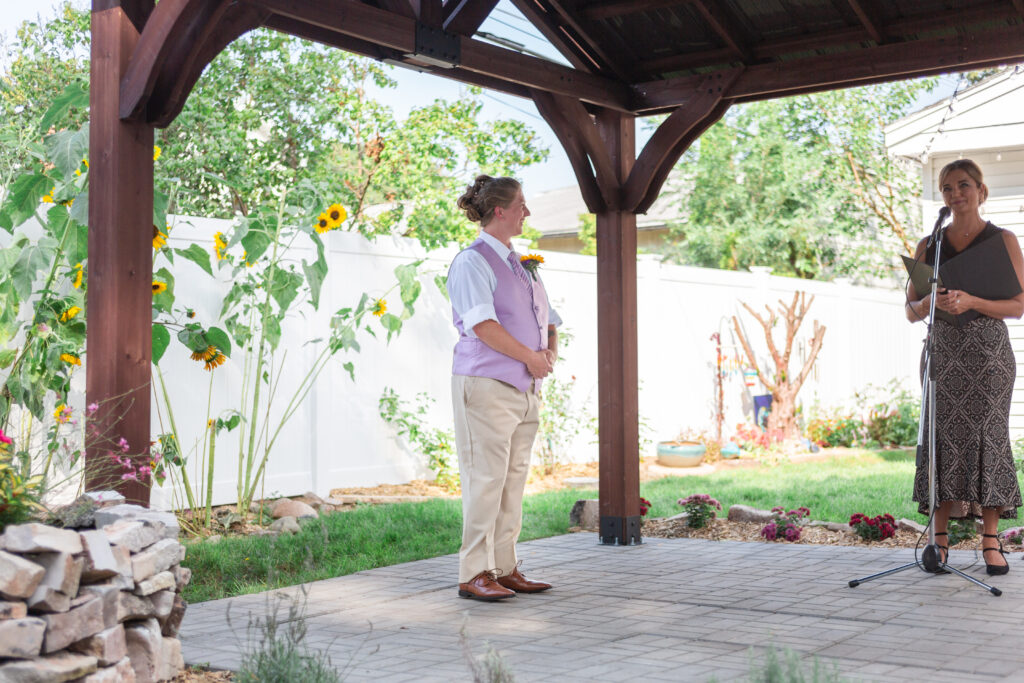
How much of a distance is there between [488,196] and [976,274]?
226 cm

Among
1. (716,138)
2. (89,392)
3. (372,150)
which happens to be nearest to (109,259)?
(89,392)

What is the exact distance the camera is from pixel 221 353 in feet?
21.0

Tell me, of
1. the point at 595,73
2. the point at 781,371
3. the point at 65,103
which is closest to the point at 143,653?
the point at 65,103

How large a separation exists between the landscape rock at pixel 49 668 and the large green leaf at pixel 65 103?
2508mm

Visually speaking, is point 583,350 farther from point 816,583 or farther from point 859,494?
point 816,583

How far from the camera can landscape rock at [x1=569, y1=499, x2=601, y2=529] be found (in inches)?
272

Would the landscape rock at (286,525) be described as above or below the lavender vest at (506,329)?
below

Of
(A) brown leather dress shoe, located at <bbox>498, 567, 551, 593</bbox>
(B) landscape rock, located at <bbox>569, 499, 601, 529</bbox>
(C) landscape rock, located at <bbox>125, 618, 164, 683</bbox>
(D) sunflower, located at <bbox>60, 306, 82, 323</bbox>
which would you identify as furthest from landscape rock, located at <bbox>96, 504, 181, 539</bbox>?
(B) landscape rock, located at <bbox>569, 499, 601, 529</bbox>

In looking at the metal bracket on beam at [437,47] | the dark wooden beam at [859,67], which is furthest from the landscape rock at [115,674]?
the dark wooden beam at [859,67]

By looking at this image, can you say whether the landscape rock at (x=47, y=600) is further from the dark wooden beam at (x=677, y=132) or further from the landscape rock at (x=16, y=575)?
the dark wooden beam at (x=677, y=132)

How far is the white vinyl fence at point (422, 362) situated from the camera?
6.93 m

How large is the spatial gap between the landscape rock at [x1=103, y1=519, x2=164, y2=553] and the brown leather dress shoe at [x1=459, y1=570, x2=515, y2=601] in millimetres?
1569

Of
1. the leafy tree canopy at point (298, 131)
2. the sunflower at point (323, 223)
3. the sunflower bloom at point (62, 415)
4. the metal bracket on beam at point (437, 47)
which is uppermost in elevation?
the leafy tree canopy at point (298, 131)

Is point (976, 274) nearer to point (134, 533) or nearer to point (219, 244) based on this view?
point (134, 533)
